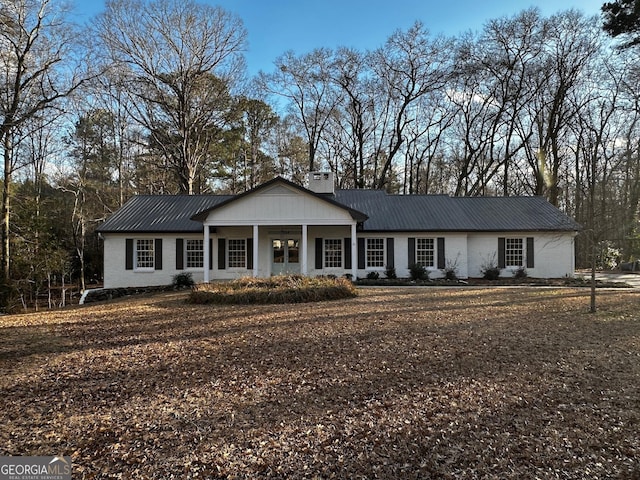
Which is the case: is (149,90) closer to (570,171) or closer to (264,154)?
(264,154)

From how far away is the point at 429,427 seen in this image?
362 cm

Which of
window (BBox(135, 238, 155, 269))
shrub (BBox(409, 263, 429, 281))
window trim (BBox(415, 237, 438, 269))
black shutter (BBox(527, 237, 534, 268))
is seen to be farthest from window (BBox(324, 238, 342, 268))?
black shutter (BBox(527, 237, 534, 268))

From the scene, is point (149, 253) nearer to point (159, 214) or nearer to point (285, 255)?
point (159, 214)

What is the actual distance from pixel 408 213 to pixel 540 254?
6313mm

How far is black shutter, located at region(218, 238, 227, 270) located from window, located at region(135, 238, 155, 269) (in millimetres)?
3021

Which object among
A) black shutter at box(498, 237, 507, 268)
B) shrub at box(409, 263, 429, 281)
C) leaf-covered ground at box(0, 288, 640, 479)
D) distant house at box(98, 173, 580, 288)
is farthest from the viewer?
black shutter at box(498, 237, 507, 268)

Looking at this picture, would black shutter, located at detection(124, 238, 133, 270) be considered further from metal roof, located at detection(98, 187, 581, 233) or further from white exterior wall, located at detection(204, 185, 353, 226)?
white exterior wall, located at detection(204, 185, 353, 226)

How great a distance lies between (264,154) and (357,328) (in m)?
25.9

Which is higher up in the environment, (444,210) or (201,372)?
(444,210)

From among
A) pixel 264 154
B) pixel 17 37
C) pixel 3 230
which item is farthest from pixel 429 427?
pixel 264 154

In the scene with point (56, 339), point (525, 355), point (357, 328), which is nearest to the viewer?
point (525, 355)

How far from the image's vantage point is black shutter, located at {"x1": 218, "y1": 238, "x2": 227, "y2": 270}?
17828mm

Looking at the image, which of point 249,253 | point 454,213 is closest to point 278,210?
point 249,253

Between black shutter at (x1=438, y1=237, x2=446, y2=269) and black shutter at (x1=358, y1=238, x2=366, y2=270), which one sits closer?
black shutter at (x1=438, y1=237, x2=446, y2=269)
